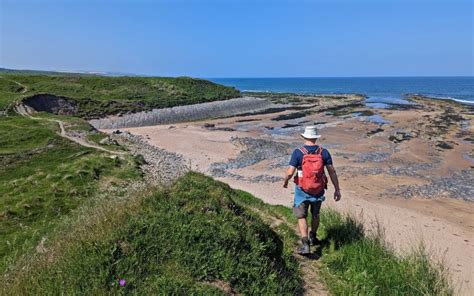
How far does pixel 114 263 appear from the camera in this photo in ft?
16.5

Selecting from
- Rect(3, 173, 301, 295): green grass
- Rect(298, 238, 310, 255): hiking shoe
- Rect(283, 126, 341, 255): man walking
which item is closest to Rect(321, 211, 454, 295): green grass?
Rect(298, 238, 310, 255): hiking shoe

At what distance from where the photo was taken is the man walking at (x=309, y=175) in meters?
7.31

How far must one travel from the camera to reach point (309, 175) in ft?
24.0

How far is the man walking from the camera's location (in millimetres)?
7312

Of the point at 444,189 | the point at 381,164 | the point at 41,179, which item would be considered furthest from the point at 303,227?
the point at 381,164

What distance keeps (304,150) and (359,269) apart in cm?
232

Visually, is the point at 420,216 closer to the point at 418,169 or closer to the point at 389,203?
the point at 389,203

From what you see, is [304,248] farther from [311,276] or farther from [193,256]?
[193,256]

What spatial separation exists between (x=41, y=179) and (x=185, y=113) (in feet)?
142

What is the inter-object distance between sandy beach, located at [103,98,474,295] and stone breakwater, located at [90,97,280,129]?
17.2ft

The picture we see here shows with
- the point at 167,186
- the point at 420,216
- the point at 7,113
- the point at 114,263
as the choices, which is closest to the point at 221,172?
the point at 420,216

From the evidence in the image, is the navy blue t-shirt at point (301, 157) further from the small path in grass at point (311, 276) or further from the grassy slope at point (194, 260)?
the small path in grass at point (311, 276)

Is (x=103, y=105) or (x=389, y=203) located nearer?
(x=389, y=203)

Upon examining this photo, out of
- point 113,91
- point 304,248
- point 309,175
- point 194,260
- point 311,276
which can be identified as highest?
point 113,91
